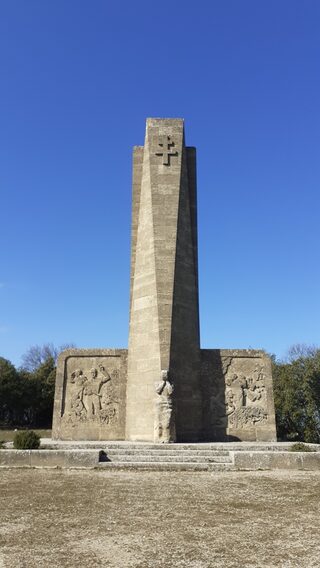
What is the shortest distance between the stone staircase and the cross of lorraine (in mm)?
9916

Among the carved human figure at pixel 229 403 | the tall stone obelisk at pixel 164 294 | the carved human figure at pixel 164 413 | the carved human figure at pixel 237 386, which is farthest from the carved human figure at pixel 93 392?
the carved human figure at pixel 237 386

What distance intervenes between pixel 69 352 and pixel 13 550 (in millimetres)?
11942

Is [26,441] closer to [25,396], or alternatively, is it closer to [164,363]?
[164,363]

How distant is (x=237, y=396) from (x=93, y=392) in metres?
4.99

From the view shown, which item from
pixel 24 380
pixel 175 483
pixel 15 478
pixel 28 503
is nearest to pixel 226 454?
pixel 175 483

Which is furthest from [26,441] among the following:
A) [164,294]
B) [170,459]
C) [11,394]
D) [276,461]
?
[11,394]

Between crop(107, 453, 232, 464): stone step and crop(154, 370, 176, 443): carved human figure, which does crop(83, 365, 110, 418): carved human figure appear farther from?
crop(107, 453, 232, 464): stone step

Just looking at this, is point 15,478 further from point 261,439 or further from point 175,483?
point 261,439

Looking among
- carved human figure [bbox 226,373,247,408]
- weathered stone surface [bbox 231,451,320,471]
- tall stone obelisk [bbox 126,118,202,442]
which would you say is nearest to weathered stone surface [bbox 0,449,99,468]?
weathered stone surface [bbox 231,451,320,471]

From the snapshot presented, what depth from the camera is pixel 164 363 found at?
45.3 feet

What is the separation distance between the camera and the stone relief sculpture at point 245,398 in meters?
15.0

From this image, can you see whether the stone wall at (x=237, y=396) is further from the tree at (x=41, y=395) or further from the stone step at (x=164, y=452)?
the tree at (x=41, y=395)

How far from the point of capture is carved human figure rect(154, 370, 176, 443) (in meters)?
12.7

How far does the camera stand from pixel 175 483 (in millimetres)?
7609
